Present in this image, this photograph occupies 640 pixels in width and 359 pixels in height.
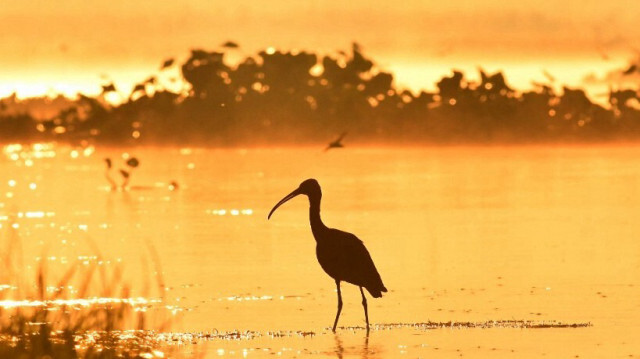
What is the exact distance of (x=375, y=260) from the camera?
2728cm

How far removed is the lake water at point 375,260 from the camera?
17.1 metres

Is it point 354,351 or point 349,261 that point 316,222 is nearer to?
point 349,261

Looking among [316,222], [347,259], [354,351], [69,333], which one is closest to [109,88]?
[316,222]

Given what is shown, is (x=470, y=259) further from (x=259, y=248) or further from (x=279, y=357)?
(x=279, y=357)

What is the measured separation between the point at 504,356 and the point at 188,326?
4156 millimetres

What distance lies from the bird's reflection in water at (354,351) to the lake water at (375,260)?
0.02m

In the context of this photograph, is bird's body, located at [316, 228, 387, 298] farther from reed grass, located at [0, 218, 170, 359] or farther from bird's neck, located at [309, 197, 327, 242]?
reed grass, located at [0, 218, 170, 359]

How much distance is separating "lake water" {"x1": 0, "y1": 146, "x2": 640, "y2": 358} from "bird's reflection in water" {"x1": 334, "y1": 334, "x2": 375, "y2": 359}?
20 millimetres

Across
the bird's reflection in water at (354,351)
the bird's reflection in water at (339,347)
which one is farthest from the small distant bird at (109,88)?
the bird's reflection in water at (354,351)

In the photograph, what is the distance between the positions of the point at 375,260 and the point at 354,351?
11020 mm

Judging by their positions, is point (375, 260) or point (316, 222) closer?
point (316, 222)

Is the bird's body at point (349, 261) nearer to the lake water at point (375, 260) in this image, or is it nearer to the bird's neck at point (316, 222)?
the bird's neck at point (316, 222)

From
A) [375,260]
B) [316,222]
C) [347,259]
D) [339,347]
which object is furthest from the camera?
[375,260]

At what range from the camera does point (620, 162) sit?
97062 millimetres
